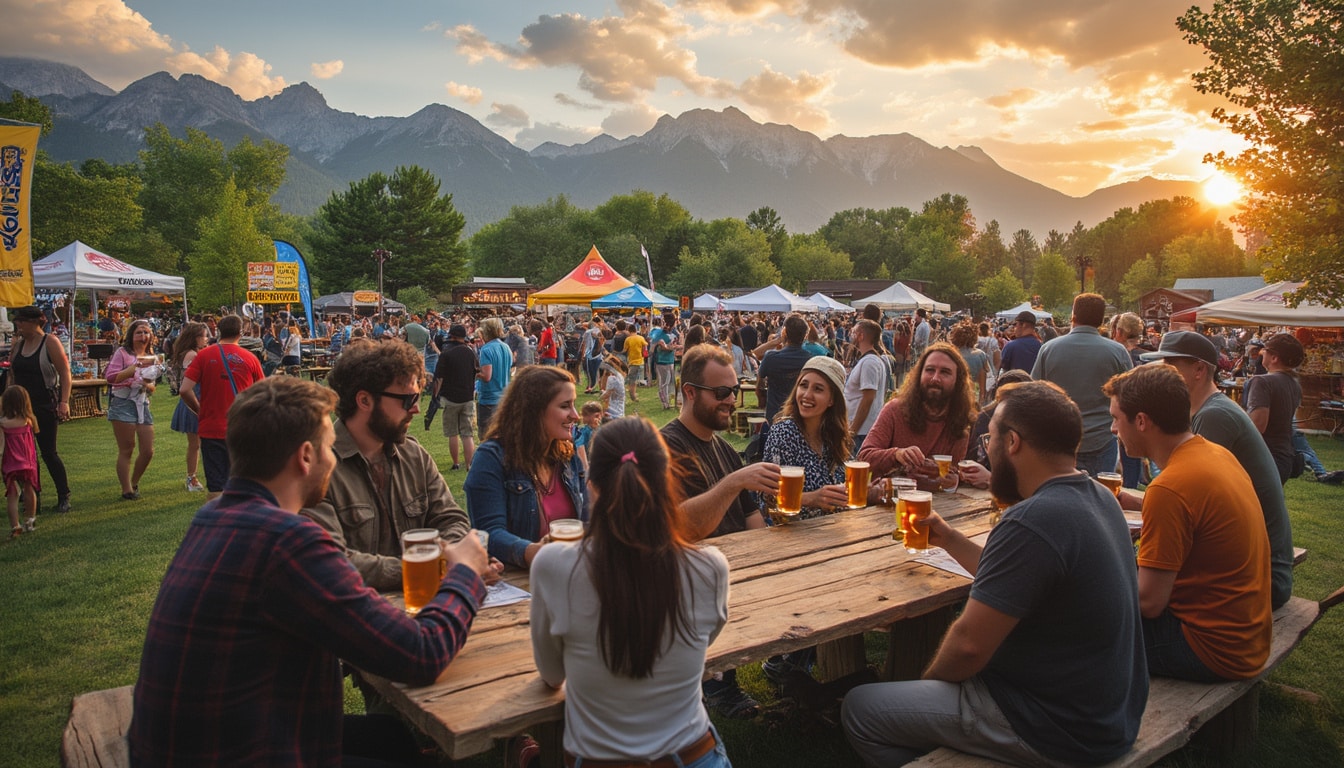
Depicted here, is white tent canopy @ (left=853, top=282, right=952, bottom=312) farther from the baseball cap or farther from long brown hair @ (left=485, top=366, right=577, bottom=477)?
long brown hair @ (left=485, top=366, right=577, bottom=477)

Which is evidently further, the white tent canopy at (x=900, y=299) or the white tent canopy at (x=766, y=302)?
the white tent canopy at (x=900, y=299)

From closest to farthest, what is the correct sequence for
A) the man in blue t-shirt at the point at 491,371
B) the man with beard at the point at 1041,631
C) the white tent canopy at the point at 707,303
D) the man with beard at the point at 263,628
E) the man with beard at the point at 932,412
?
the man with beard at the point at 263,628
the man with beard at the point at 1041,631
the man with beard at the point at 932,412
the man in blue t-shirt at the point at 491,371
the white tent canopy at the point at 707,303

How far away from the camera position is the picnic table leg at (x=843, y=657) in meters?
3.67

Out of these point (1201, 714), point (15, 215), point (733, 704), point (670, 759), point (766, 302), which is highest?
point (15, 215)

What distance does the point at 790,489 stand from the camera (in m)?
3.19

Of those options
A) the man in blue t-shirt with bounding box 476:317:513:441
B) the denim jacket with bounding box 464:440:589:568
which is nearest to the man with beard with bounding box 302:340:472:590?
the denim jacket with bounding box 464:440:589:568

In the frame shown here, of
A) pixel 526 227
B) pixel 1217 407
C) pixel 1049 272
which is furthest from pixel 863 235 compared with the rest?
pixel 1217 407

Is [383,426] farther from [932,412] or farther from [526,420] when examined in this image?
[932,412]

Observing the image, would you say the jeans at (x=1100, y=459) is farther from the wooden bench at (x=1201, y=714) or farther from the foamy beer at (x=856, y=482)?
the foamy beer at (x=856, y=482)

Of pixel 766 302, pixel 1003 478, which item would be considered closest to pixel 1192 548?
pixel 1003 478

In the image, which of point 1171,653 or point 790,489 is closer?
point 1171,653

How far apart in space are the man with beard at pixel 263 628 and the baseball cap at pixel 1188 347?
4.10m

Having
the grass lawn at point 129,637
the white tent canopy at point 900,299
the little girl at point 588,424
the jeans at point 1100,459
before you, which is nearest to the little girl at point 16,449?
the grass lawn at point 129,637

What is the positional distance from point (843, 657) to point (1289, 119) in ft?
42.4
